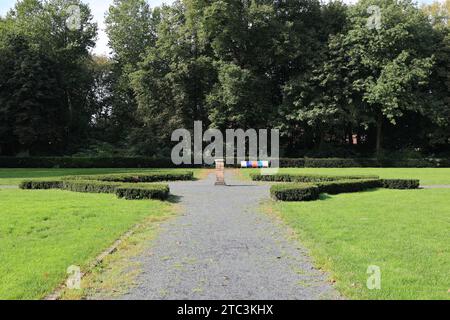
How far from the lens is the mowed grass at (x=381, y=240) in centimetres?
629

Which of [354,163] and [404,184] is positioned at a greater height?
[354,163]

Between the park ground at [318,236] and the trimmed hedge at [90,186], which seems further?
the trimmed hedge at [90,186]

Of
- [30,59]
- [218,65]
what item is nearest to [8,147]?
[30,59]

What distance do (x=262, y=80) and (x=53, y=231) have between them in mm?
32240

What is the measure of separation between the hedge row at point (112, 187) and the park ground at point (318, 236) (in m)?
0.65

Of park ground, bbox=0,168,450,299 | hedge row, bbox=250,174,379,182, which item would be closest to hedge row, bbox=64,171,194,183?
hedge row, bbox=250,174,379,182

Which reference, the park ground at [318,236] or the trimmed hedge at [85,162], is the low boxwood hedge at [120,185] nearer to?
the park ground at [318,236]

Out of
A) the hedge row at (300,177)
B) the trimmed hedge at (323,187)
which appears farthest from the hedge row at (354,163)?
the trimmed hedge at (323,187)

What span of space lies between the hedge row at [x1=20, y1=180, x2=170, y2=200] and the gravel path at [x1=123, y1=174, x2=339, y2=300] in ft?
10.4

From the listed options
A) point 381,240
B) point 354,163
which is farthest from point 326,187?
point 354,163

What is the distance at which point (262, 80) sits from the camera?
4038 centimetres

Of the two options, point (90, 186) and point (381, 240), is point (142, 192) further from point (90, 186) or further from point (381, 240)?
point (381, 240)

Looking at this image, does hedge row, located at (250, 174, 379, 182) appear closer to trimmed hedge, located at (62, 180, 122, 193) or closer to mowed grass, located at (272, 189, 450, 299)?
mowed grass, located at (272, 189, 450, 299)

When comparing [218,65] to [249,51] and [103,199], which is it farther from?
[103,199]
